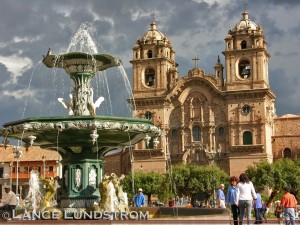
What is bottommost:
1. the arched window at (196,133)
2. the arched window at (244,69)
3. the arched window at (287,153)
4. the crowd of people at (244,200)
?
the crowd of people at (244,200)

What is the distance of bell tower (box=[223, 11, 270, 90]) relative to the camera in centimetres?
6425

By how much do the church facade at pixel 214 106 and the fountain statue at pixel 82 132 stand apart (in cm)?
4408

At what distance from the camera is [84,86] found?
18.5 meters

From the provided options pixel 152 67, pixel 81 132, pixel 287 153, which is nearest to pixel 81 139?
pixel 81 132

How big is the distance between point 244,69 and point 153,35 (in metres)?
11.2

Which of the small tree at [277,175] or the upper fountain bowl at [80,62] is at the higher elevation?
the upper fountain bowl at [80,62]

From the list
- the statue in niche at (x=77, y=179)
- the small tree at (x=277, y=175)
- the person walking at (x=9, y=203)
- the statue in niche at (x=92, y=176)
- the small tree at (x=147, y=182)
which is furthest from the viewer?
the small tree at (x=147, y=182)

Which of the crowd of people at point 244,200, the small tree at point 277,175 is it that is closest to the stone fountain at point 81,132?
the crowd of people at point 244,200

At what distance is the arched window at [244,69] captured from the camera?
6556 centimetres

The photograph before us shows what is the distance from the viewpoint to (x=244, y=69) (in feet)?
217

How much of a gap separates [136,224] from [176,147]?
53.8 meters

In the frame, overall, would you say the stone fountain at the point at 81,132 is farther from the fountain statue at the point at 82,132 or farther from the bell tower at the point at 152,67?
the bell tower at the point at 152,67

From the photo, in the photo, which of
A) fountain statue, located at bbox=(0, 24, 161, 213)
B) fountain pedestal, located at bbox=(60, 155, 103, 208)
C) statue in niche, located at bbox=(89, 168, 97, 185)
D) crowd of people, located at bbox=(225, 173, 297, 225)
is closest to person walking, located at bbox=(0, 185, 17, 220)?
fountain statue, located at bbox=(0, 24, 161, 213)

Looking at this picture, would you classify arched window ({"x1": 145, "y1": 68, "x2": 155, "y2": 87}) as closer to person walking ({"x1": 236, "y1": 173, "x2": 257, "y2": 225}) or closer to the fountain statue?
the fountain statue
